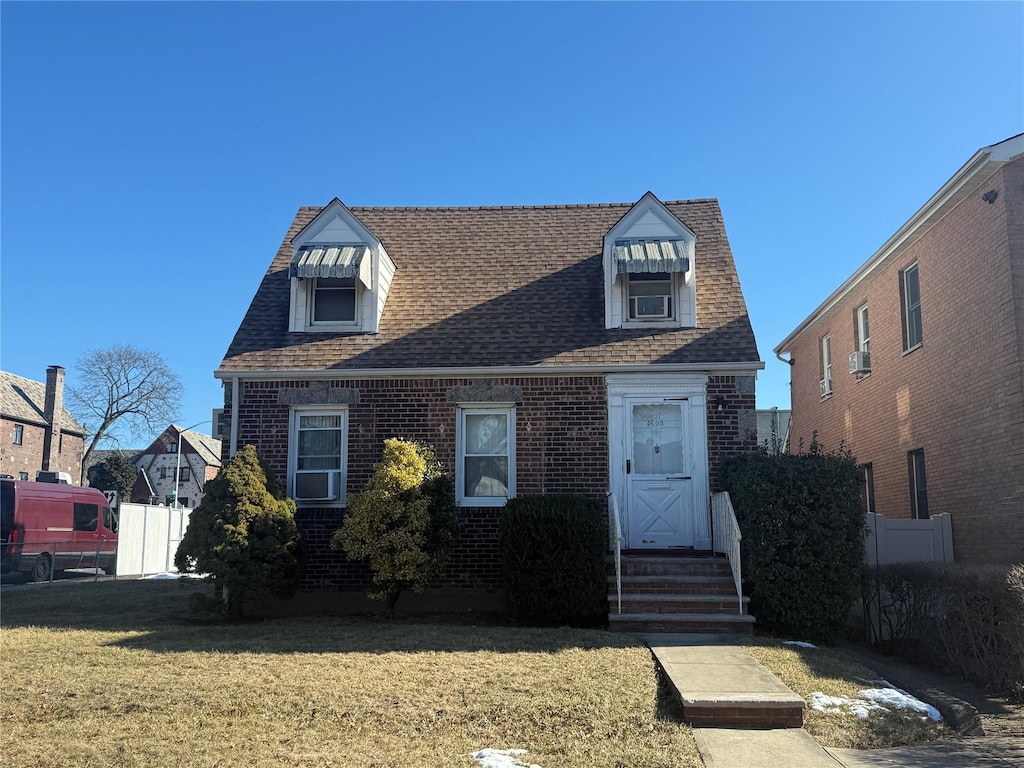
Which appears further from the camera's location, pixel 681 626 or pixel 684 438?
pixel 684 438

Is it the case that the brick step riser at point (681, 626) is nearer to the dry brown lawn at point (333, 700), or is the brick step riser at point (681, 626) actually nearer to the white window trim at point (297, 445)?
the dry brown lawn at point (333, 700)

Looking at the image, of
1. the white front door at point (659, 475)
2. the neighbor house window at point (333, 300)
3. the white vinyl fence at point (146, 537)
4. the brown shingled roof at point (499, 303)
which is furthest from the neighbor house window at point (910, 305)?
the white vinyl fence at point (146, 537)

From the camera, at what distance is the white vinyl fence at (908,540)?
1158 cm

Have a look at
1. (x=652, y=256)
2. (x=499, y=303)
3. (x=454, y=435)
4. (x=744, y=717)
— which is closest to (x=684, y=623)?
(x=744, y=717)

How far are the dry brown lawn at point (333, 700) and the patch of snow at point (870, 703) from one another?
1304mm

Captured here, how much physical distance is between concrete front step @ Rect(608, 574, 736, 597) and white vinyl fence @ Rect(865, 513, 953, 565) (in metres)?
2.51

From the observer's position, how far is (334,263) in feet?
43.3

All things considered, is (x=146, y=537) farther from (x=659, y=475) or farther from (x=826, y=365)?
(x=826, y=365)

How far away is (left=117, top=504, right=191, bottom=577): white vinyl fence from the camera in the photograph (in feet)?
72.0

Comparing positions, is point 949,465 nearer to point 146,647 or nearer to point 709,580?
point 709,580

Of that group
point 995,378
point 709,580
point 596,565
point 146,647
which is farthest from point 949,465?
point 146,647

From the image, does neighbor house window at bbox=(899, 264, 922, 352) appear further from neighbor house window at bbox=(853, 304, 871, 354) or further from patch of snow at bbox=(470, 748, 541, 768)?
patch of snow at bbox=(470, 748, 541, 768)

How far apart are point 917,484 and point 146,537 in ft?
64.0

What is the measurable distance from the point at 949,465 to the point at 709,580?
17.9ft
